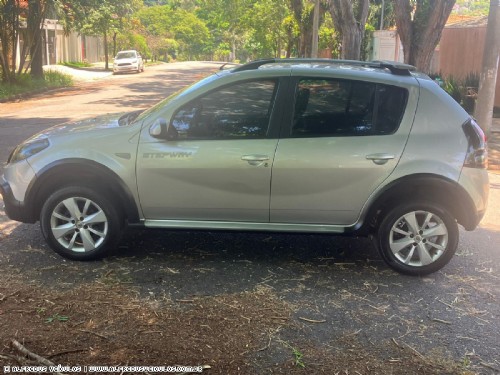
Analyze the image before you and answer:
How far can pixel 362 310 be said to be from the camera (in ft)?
13.3

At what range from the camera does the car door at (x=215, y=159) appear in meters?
4.56

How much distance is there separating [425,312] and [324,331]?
2.91ft

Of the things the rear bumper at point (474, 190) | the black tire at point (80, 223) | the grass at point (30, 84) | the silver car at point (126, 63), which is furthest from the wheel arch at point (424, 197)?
the silver car at point (126, 63)

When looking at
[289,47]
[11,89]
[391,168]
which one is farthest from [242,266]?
[289,47]

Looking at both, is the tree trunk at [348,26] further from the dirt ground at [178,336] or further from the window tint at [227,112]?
the dirt ground at [178,336]

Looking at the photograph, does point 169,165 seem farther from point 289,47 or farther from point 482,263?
point 289,47

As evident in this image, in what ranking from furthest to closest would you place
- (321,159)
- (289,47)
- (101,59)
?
(101,59)
(289,47)
(321,159)

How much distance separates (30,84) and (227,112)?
2101 centimetres

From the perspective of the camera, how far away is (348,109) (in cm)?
464

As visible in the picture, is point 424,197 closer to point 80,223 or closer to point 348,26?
point 80,223

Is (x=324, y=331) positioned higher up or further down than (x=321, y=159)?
further down

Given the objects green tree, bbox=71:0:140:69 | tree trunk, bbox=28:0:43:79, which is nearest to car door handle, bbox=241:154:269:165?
tree trunk, bbox=28:0:43:79

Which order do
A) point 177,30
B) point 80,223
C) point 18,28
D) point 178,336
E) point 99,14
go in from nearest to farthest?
point 178,336
point 80,223
point 18,28
point 99,14
point 177,30

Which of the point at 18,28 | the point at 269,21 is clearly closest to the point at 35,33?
the point at 18,28
